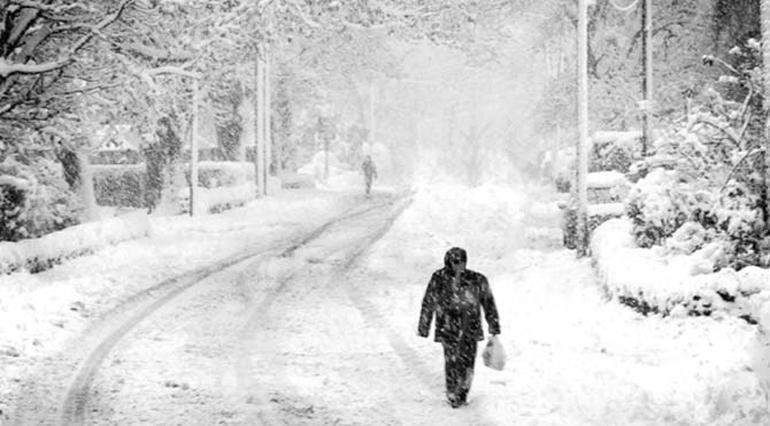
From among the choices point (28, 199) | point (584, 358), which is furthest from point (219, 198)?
point (584, 358)

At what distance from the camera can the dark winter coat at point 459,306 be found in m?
8.59

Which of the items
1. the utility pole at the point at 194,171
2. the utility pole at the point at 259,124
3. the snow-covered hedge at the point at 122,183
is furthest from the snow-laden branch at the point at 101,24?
the snow-covered hedge at the point at 122,183

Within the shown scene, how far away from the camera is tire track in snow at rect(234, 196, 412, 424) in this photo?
9289 millimetres

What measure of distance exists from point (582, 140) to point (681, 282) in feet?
23.3

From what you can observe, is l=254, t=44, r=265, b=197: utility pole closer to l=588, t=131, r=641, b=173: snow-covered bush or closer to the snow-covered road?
l=588, t=131, r=641, b=173: snow-covered bush

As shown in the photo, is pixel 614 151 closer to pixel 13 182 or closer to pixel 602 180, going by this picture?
pixel 602 180

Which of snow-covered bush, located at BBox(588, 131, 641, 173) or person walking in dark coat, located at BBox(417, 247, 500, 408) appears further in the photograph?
snow-covered bush, located at BBox(588, 131, 641, 173)

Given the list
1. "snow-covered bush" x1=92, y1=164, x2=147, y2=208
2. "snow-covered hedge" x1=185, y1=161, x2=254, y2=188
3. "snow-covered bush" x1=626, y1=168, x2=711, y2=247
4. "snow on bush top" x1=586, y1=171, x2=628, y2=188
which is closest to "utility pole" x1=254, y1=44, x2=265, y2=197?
"snow-covered hedge" x1=185, y1=161, x2=254, y2=188

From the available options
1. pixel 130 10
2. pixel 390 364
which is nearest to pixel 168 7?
pixel 130 10

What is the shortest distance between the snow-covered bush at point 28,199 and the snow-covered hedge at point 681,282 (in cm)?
1233

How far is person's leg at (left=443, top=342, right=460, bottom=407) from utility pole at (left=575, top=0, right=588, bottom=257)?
376 inches

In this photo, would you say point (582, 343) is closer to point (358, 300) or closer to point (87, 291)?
point (358, 300)

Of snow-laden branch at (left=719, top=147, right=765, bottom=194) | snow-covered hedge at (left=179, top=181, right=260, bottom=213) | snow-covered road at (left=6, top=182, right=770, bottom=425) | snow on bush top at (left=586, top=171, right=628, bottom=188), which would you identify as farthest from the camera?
snow-covered hedge at (left=179, top=181, right=260, bottom=213)

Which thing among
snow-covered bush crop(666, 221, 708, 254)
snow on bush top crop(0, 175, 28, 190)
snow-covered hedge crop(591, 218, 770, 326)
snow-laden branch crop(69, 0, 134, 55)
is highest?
snow-laden branch crop(69, 0, 134, 55)
